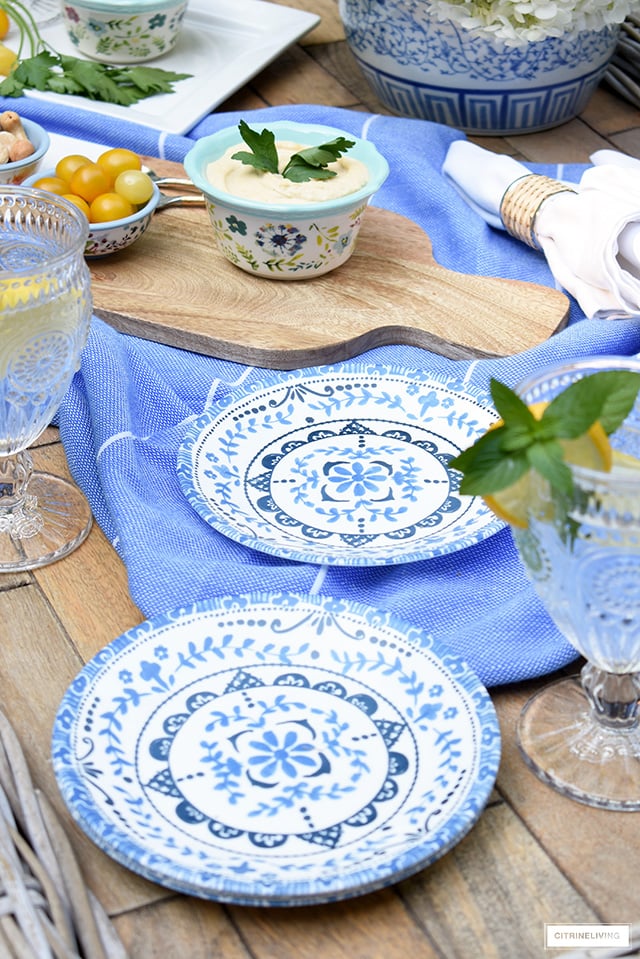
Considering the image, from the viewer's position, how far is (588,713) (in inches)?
30.0

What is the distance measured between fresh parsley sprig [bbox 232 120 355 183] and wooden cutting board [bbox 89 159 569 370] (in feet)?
0.32

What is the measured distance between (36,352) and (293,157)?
1.46 ft

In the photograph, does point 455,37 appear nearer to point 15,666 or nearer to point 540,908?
point 15,666

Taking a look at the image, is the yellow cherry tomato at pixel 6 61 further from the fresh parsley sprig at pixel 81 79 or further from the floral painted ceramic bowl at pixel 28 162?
the floral painted ceramic bowl at pixel 28 162

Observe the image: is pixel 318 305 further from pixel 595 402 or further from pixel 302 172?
pixel 595 402

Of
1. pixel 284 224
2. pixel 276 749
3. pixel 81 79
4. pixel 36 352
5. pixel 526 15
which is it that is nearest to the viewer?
pixel 276 749

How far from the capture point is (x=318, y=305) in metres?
1.19

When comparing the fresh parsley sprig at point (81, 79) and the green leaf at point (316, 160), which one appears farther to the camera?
the fresh parsley sprig at point (81, 79)

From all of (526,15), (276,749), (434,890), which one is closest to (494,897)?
(434,890)

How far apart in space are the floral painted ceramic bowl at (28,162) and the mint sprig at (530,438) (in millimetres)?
738

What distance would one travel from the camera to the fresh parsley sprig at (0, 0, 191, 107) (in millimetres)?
1490

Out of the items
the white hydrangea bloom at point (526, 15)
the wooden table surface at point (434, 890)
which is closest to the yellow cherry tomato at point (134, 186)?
the white hydrangea bloom at point (526, 15)

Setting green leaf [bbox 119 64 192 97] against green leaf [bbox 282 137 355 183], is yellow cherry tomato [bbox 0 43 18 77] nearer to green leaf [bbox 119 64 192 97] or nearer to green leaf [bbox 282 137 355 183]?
green leaf [bbox 119 64 192 97]

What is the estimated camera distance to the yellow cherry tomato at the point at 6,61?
1525 mm
